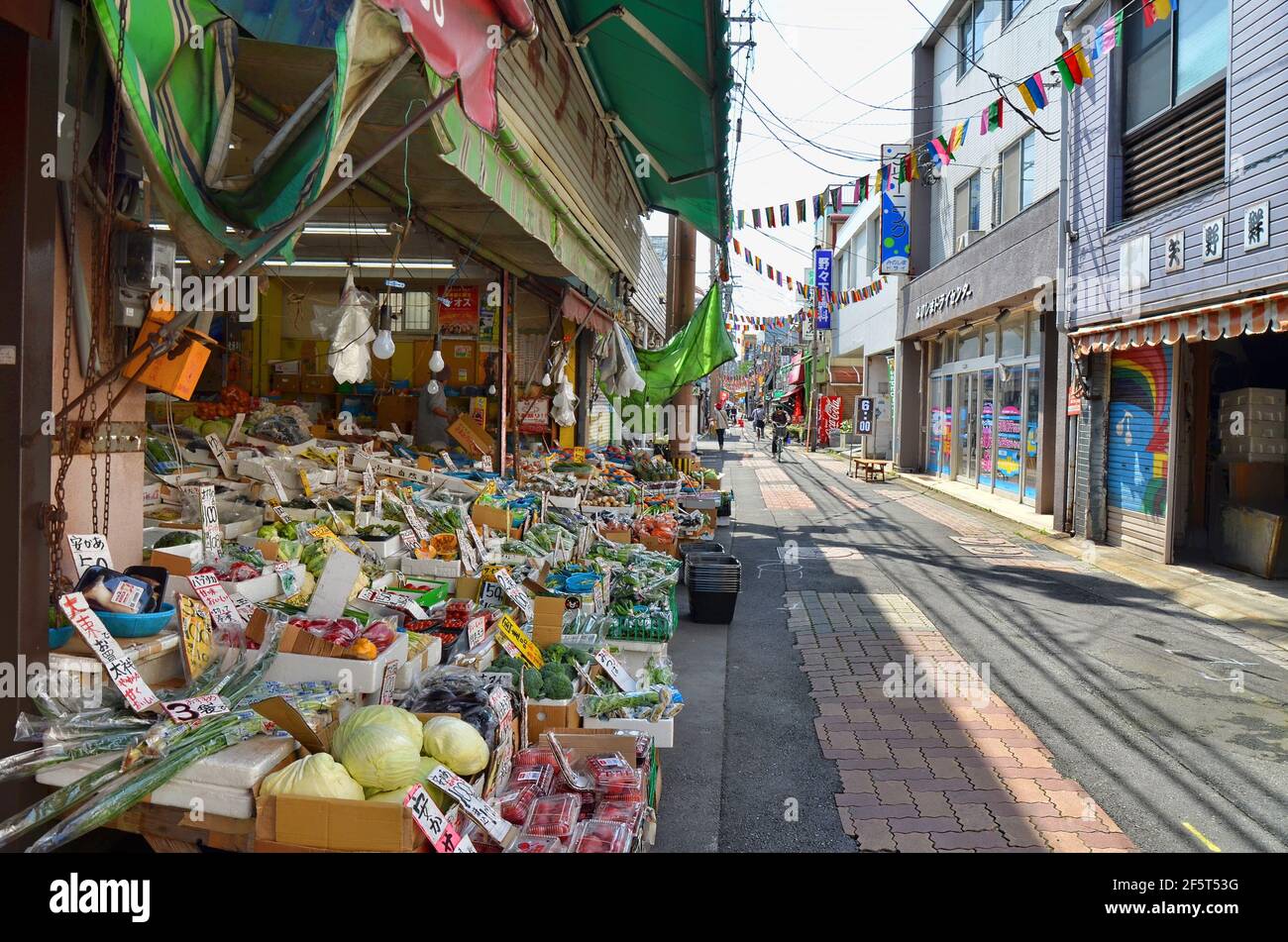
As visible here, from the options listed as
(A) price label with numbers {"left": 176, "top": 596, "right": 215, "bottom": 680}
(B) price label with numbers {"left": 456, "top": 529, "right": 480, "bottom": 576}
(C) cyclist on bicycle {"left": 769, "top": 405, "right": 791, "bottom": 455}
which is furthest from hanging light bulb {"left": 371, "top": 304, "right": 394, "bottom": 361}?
(C) cyclist on bicycle {"left": 769, "top": 405, "right": 791, "bottom": 455}

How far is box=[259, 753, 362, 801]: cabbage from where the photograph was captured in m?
2.92

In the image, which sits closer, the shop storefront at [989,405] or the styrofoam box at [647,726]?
the styrofoam box at [647,726]

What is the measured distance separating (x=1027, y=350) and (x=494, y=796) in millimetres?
18909

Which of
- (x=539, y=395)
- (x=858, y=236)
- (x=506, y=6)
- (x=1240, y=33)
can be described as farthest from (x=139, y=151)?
(x=858, y=236)

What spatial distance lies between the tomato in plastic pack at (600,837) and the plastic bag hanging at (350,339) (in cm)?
422

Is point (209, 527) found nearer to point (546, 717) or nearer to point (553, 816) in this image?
point (546, 717)

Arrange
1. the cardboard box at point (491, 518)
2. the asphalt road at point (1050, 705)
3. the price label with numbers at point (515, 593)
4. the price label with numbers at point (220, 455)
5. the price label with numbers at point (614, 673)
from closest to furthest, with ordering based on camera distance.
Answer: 1. the asphalt road at point (1050, 705)
2. the price label with numbers at point (614, 673)
3. the price label with numbers at point (515, 593)
4. the price label with numbers at point (220, 455)
5. the cardboard box at point (491, 518)

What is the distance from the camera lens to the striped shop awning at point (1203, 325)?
8.89 metres

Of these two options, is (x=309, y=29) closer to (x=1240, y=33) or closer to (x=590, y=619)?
(x=590, y=619)

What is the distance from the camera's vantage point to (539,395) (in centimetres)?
1378

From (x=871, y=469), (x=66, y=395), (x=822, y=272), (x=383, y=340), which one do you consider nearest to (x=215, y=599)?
(x=66, y=395)

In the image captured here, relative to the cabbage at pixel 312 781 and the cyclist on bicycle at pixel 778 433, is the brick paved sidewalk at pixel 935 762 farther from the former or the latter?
the cyclist on bicycle at pixel 778 433

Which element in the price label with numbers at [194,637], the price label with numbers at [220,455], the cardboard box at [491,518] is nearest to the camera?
the price label with numbers at [194,637]

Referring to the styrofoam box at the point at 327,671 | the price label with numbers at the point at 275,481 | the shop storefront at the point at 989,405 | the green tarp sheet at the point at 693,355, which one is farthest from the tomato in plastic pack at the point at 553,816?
the shop storefront at the point at 989,405
